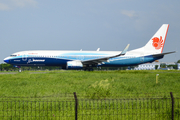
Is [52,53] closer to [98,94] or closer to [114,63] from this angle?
[114,63]

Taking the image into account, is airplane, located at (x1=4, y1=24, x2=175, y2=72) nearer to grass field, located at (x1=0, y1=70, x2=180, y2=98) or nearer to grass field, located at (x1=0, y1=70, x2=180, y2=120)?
grass field, located at (x1=0, y1=70, x2=180, y2=98)

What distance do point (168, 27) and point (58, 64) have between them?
29.2 metres

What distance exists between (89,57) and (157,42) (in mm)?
18239

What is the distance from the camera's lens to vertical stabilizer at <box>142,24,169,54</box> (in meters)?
54.1

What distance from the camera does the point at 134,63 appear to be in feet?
172

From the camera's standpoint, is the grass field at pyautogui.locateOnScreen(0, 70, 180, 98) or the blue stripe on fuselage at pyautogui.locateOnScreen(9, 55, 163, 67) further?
the blue stripe on fuselage at pyautogui.locateOnScreen(9, 55, 163, 67)

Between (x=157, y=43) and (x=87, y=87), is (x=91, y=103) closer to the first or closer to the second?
(x=87, y=87)

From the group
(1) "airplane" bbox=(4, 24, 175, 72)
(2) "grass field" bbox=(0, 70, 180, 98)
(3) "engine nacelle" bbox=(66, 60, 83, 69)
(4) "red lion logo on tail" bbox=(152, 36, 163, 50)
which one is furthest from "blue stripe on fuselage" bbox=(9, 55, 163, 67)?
(2) "grass field" bbox=(0, 70, 180, 98)

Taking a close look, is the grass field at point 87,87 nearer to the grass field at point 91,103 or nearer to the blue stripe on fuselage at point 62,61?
the grass field at point 91,103

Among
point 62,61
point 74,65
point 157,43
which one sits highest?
point 157,43

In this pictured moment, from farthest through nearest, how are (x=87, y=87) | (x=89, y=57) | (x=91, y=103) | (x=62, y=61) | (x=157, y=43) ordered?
(x=157, y=43), (x=89, y=57), (x=62, y=61), (x=87, y=87), (x=91, y=103)

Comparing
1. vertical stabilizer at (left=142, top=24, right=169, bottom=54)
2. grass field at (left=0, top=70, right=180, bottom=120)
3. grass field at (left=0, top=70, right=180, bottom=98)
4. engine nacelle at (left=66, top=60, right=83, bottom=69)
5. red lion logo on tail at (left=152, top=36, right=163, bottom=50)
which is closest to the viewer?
grass field at (left=0, top=70, right=180, bottom=120)

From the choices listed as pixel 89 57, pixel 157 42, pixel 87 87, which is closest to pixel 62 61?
pixel 89 57

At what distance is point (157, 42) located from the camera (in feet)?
180
